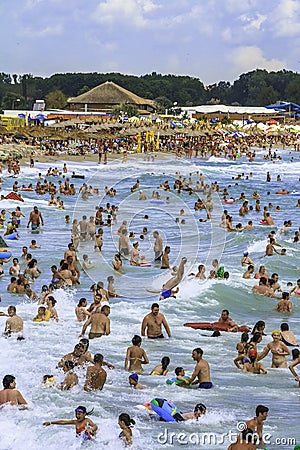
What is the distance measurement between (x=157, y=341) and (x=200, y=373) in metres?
2.03

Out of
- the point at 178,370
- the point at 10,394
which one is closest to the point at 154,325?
the point at 178,370

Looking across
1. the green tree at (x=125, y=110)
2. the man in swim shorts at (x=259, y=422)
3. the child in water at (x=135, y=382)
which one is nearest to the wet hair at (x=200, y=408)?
the man in swim shorts at (x=259, y=422)

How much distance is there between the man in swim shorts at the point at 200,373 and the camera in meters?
8.59

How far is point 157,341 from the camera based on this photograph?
10.6 meters

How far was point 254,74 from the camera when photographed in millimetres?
132125

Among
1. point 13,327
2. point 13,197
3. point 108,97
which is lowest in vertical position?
point 13,327

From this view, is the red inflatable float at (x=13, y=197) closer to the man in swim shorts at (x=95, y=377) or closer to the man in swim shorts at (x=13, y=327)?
the man in swim shorts at (x=13, y=327)

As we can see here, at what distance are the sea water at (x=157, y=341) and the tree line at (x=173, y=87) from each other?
75.6 m

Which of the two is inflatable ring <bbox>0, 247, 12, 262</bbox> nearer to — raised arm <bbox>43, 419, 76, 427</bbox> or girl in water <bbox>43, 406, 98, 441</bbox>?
raised arm <bbox>43, 419, 76, 427</bbox>

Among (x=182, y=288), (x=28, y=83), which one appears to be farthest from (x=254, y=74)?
(x=182, y=288)

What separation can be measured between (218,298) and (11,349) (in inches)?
202

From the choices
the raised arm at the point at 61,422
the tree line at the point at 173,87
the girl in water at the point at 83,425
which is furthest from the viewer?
the tree line at the point at 173,87

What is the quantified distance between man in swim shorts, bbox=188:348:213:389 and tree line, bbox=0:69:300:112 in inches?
3471

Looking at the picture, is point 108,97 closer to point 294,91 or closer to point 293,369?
point 294,91
